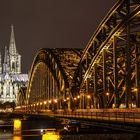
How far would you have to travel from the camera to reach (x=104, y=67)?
73.2 meters

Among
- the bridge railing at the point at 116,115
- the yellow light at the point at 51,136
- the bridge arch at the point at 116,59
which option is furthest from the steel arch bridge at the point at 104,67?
the yellow light at the point at 51,136

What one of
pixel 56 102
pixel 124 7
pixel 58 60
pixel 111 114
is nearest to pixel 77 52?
pixel 58 60

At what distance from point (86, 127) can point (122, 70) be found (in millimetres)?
10403

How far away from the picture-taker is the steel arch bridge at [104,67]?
6450 centimetres

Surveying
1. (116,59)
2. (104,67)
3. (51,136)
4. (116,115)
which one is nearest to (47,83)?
(51,136)

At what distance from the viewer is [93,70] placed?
82.4 metres

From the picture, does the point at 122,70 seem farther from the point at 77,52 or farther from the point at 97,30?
the point at 77,52

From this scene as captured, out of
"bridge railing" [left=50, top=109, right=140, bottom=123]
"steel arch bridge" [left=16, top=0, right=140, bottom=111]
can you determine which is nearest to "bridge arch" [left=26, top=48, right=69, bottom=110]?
"steel arch bridge" [left=16, top=0, right=140, bottom=111]

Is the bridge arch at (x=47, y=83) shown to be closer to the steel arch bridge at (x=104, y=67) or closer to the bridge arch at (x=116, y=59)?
the steel arch bridge at (x=104, y=67)

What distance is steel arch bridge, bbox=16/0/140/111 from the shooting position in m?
64.5

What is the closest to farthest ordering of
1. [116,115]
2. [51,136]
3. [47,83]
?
[116,115], [51,136], [47,83]

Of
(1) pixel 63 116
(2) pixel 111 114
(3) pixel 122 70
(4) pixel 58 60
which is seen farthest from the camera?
(4) pixel 58 60

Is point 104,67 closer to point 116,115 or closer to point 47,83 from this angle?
point 116,115

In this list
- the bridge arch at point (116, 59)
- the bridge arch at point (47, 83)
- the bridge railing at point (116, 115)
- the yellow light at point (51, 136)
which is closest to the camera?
the bridge railing at point (116, 115)
